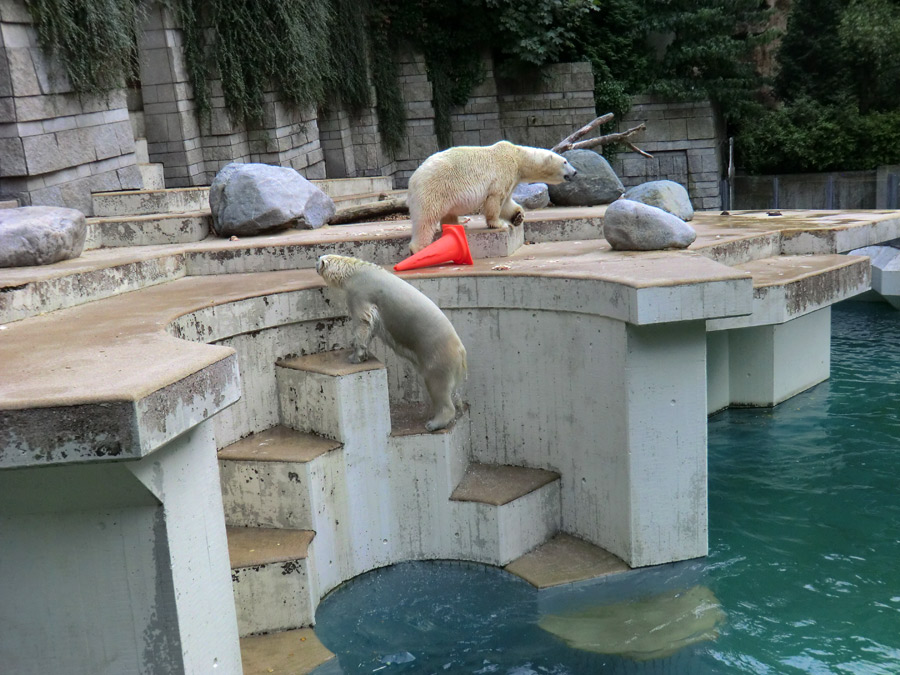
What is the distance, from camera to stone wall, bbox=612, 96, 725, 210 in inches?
627

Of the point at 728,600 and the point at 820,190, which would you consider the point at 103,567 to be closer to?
the point at 728,600

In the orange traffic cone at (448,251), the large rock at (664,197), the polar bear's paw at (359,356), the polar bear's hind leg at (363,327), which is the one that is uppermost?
the large rock at (664,197)

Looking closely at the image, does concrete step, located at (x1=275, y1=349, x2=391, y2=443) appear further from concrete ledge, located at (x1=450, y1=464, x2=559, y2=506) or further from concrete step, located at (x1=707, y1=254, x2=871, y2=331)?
concrete step, located at (x1=707, y1=254, x2=871, y2=331)

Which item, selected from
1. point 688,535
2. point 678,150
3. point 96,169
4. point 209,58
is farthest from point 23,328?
point 678,150

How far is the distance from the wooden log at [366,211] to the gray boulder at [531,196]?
124 centimetres

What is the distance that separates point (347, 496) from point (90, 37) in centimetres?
531

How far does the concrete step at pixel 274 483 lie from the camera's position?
466cm

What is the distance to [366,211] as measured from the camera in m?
7.99

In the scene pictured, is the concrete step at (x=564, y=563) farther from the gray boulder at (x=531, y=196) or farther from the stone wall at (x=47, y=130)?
the stone wall at (x=47, y=130)

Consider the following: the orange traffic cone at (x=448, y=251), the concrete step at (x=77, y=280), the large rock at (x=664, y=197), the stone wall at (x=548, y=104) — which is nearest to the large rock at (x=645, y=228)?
the orange traffic cone at (x=448, y=251)

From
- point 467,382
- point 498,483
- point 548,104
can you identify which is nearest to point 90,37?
point 467,382

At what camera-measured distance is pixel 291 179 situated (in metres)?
7.42

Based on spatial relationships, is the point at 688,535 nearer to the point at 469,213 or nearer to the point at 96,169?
the point at 469,213

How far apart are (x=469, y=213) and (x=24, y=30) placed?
4.14 meters
